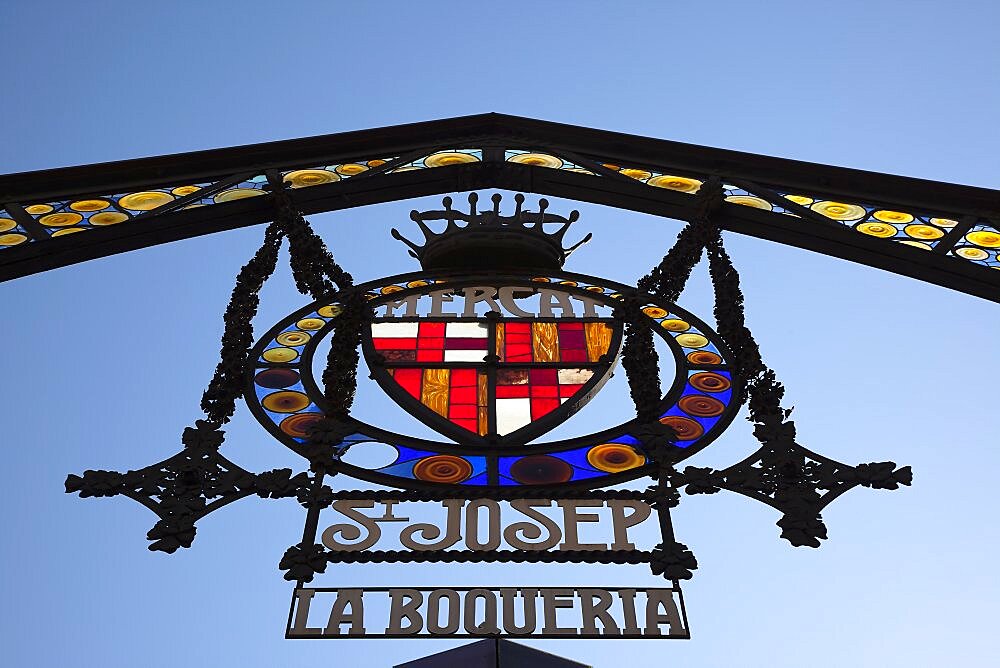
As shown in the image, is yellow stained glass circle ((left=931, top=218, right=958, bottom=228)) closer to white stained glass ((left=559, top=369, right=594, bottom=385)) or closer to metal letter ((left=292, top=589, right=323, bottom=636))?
white stained glass ((left=559, top=369, right=594, bottom=385))

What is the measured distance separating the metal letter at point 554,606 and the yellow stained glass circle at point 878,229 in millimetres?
3417

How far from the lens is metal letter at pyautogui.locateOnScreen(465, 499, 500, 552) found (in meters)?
6.66

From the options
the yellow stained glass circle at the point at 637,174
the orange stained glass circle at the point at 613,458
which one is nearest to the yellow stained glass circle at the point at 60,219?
the orange stained glass circle at the point at 613,458

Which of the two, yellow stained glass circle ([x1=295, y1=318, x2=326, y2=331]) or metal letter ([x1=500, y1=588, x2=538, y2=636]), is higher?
yellow stained glass circle ([x1=295, y1=318, x2=326, y2=331])

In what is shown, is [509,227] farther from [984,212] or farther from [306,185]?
[984,212]

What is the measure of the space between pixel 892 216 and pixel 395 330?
11.4 ft

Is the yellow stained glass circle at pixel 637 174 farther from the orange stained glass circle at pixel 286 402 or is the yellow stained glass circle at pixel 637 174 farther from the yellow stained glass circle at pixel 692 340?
the orange stained glass circle at pixel 286 402

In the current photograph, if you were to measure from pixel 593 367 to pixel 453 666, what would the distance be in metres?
2.65

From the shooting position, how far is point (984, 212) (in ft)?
26.2

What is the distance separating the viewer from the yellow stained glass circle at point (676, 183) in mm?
9258

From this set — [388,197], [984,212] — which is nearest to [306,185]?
Result: [388,197]

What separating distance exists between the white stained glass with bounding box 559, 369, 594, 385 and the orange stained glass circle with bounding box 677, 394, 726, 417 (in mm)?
631

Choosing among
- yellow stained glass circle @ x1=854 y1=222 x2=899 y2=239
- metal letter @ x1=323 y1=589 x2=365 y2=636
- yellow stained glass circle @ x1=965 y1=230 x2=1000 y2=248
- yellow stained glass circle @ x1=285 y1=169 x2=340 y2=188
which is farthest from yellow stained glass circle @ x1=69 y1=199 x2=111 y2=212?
Answer: yellow stained glass circle @ x1=965 y1=230 x2=1000 y2=248

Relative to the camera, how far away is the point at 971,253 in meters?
7.72
